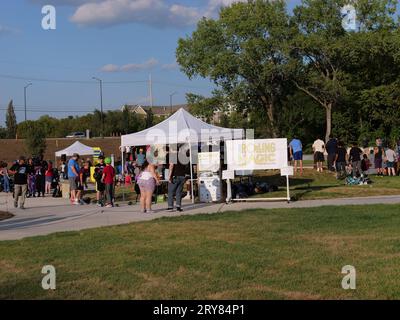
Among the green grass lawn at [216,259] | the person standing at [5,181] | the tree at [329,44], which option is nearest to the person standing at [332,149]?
the green grass lawn at [216,259]

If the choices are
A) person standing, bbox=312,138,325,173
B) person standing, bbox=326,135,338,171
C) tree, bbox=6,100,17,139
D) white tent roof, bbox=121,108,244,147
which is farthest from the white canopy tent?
tree, bbox=6,100,17,139

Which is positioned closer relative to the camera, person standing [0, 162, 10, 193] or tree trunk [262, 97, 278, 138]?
person standing [0, 162, 10, 193]

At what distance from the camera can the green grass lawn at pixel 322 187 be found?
1798 centimetres

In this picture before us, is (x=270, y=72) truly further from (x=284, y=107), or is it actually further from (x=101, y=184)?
(x=101, y=184)

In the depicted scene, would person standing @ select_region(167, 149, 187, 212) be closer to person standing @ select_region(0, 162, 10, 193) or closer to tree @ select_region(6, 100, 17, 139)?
person standing @ select_region(0, 162, 10, 193)

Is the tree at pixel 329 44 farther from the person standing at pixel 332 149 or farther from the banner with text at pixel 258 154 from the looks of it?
the banner with text at pixel 258 154

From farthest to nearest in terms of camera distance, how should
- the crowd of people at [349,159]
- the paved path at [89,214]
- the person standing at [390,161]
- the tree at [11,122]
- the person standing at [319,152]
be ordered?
the tree at [11,122]
the person standing at [319,152]
the person standing at [390,161]
the crowd of people at [349,159]
the paved path at [89,214]

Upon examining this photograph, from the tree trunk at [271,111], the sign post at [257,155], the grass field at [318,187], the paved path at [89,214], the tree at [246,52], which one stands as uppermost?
the tree at [246,52]

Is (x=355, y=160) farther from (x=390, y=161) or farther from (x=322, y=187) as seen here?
(x=390, y=161)

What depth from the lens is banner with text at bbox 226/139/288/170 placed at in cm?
1694

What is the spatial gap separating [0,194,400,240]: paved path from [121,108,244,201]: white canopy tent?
2289 mm

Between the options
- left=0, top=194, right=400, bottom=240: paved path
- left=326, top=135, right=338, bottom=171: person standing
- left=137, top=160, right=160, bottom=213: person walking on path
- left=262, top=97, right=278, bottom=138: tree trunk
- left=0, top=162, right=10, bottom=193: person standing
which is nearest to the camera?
left=0, top=194, right=400, bottom=240: paved path

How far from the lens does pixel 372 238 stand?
957cm

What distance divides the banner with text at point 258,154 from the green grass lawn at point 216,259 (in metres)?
4.55
